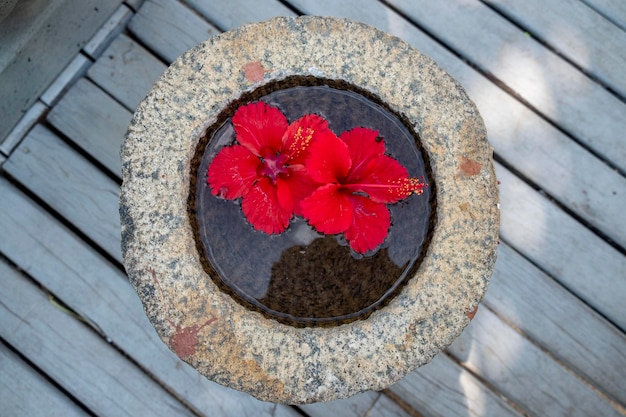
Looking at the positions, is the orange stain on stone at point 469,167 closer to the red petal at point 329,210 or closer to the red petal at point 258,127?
the red petal at point 329,210

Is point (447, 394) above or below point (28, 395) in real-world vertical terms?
above

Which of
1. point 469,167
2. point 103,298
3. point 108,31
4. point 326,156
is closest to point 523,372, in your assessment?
point 469,167

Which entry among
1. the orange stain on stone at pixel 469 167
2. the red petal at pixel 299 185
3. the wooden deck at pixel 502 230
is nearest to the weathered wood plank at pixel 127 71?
the wooden deck at pixel 502 230

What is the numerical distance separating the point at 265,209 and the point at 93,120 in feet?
2.41

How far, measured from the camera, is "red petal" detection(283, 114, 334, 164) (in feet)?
3.32

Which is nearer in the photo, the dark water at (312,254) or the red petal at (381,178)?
the red petal at (381,178)

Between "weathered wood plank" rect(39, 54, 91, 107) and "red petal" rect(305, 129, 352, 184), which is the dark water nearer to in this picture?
"red petal" rect(305, 129, 352, 184)

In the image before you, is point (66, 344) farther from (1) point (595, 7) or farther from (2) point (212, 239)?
(1) point (595, 7)

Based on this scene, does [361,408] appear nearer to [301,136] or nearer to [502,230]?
[502,230]

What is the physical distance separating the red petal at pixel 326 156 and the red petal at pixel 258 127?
4.2 inches

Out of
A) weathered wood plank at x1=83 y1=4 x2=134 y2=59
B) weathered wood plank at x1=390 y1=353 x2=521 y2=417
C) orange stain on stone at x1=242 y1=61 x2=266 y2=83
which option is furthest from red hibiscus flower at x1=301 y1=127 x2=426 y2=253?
weathered wood plank at x1=83 y1=4 x2=134 y2=59

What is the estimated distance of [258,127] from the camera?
1.05 m

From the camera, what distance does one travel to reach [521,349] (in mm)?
1487

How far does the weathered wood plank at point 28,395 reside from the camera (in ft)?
4.76
